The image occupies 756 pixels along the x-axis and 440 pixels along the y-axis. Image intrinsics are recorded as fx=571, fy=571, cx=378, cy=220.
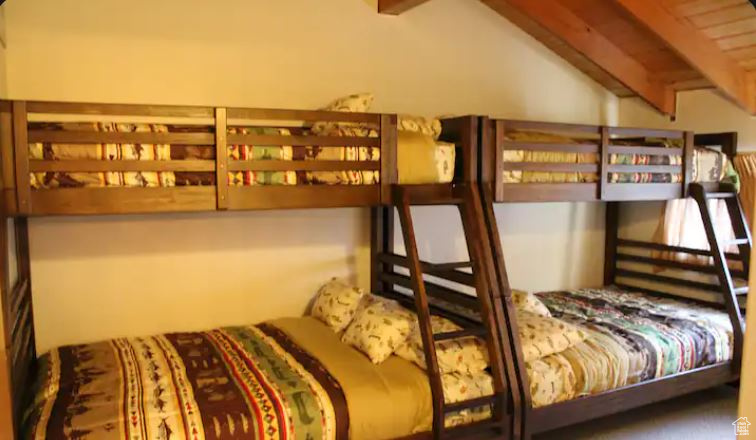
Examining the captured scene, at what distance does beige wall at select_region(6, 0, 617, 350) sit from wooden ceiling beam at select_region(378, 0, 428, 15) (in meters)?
0.07

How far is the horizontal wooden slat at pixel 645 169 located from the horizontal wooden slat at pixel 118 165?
89.4 inches

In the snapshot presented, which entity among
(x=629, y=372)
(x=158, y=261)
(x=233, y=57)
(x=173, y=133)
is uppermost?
(x=233, y=57)

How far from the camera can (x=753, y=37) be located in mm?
3305

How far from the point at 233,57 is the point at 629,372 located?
9.04 feet

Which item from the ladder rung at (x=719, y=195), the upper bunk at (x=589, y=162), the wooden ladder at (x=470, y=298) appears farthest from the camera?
the ladder rung at (x=719, y=195)

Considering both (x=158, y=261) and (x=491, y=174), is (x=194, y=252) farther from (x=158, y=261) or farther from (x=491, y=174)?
(x=491, y=174)

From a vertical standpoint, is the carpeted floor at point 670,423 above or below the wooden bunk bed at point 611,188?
below

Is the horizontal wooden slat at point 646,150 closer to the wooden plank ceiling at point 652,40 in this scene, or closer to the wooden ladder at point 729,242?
the wooden ladder at point 729,242

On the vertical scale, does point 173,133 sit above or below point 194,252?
above

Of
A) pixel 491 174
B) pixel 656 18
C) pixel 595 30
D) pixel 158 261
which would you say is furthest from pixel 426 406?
pixel 595 30

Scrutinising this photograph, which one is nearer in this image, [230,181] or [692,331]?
[230,181]

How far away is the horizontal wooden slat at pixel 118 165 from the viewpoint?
7.03 ft

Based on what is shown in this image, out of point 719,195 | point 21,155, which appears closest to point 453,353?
point 21,155

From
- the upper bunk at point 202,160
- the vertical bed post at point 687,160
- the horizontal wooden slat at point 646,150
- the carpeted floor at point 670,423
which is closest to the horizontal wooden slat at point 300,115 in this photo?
the upper bunk at point 202,160
